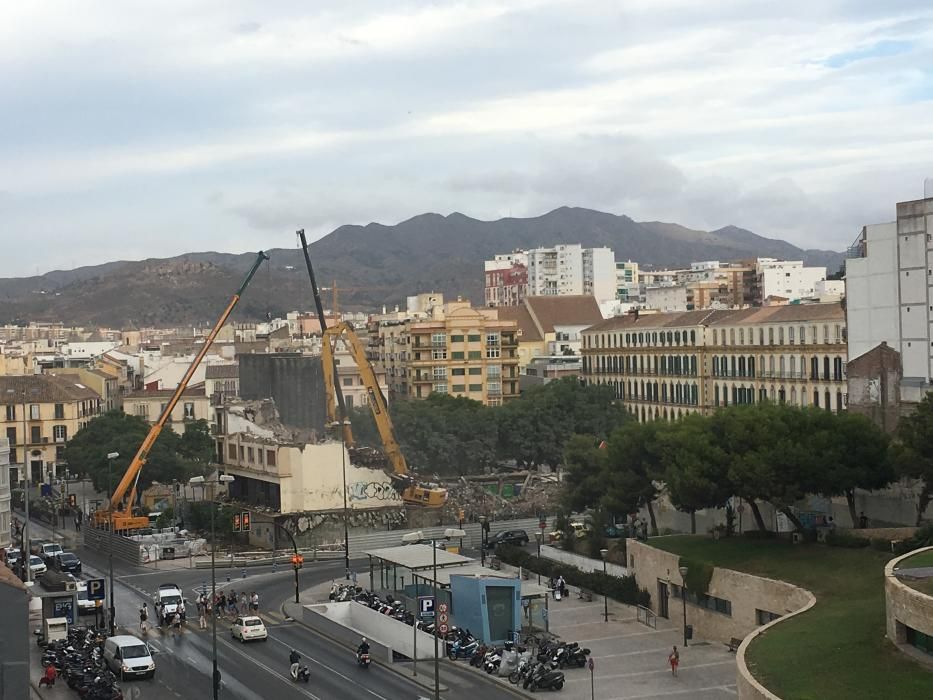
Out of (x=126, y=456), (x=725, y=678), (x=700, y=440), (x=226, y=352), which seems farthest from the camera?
(x=226, y=352)

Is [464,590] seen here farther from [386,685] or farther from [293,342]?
[293,342]

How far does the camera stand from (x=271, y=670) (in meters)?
54.1

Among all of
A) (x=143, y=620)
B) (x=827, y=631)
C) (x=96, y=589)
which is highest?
(x=827, y=631)

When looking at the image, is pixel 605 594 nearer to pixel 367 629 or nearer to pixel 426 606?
pixel 426 606

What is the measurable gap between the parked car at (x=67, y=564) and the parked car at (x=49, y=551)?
415 mm

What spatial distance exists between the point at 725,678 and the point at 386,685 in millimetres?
12790

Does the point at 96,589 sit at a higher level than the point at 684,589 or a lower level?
lower

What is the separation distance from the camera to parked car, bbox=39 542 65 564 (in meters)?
81.7

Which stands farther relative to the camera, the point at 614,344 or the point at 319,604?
the point at 614,344

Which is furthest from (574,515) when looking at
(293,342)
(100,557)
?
(293,342)

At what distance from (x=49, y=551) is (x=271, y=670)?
122 feet

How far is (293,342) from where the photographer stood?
16950 cm

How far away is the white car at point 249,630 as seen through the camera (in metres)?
60.2

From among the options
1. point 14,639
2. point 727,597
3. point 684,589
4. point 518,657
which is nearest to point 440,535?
point 684,589
